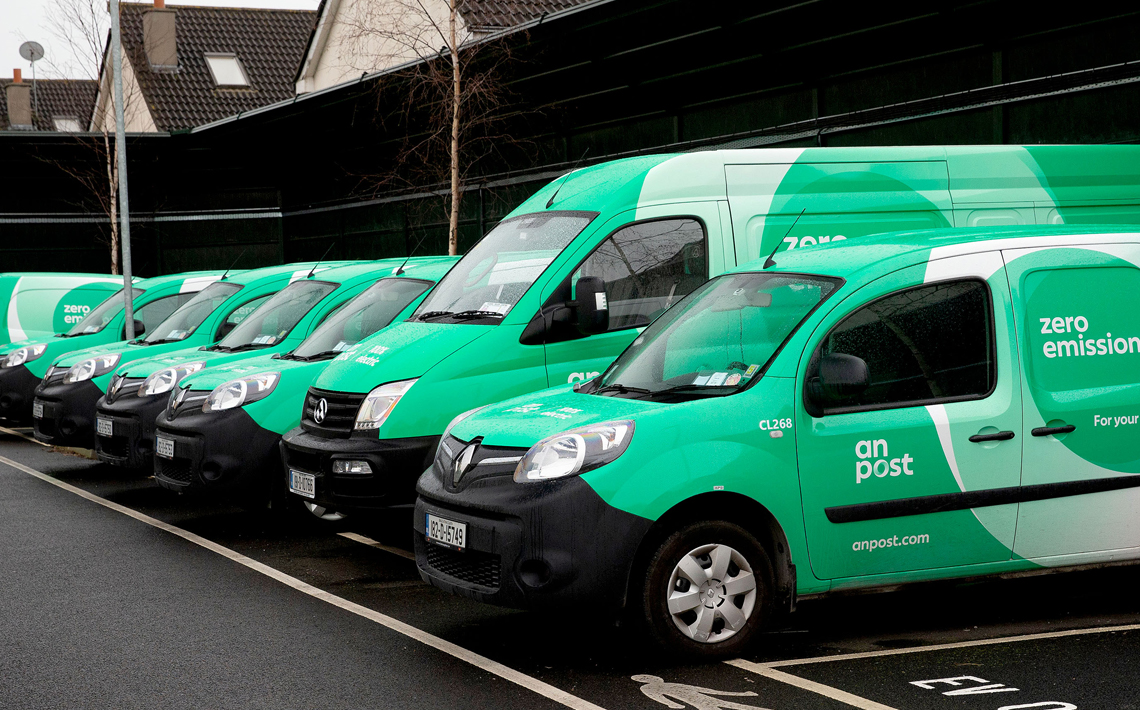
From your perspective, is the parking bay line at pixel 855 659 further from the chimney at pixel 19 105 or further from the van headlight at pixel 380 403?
the chimney at pixel 19 105

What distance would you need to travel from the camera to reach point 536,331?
7895mm

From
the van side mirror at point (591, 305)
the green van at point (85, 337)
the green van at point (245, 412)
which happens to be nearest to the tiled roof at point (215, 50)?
the green van at point (85, 337)

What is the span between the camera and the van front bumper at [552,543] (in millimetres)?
5418

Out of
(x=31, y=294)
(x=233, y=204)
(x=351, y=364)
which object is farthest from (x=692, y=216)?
(x=233, y=204)

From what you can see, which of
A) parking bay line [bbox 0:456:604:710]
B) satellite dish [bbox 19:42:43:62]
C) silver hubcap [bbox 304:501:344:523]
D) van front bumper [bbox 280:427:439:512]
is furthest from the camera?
satellite dish [bbox 19:42:43:62]

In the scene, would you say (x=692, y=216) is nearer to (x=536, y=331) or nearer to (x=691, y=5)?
(x=536, y=331)

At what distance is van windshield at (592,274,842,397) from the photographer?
5906 mm

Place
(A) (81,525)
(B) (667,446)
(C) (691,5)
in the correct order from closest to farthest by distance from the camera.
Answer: (B) (667,446), (A) (81,525), (C) (691,5)

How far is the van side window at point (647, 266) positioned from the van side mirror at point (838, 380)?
2473 millimetres

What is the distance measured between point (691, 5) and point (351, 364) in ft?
31.6

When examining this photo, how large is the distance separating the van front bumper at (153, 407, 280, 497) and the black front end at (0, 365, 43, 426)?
6.37m

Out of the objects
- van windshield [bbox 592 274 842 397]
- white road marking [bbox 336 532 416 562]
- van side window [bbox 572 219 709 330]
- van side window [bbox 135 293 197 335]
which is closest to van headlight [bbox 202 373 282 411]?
white road marking [bbox 336 532 416 562]

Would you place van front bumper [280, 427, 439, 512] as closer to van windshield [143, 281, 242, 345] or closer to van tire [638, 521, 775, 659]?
van tire [638, 521, 775, 659]

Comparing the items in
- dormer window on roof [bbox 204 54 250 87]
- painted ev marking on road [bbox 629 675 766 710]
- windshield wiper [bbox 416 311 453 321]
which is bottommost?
painted ev marking on road [bbox 629 675 766 710]
